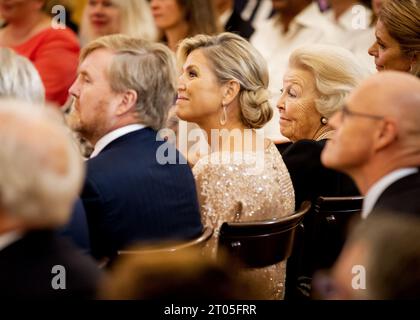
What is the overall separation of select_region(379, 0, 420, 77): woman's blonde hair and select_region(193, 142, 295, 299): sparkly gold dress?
2.82 ft

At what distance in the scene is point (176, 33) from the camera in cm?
491

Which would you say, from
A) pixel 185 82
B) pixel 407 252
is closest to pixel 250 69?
pixel 185 82

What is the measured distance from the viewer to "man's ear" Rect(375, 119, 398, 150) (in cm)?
216

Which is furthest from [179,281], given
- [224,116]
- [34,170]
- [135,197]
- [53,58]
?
[53,58]

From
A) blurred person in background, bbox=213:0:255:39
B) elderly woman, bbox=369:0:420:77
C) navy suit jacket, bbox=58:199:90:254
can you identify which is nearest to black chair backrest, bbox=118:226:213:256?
navy suit jacket, bbox=58:199:90:254

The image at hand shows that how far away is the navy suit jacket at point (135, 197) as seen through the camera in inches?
97.5

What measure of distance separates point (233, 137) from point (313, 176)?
0.34m

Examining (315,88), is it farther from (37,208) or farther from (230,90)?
(37,208)

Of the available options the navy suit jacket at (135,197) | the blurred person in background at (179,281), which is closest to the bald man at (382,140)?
the navy suit jacket at (135,197)

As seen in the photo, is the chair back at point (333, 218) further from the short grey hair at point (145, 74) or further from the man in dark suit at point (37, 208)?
the man in dark suit at point (37, 208)

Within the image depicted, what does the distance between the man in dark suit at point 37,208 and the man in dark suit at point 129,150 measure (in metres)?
0.65

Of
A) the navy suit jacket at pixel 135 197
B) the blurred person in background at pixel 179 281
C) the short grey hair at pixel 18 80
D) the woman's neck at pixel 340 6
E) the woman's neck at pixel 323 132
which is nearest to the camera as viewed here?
the blurred person in background at pixel 179 281

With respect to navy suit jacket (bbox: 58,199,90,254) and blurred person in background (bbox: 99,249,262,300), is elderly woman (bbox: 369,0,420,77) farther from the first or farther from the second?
blurred person in background (bbox: 99,249,262,300)

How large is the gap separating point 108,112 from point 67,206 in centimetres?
117
